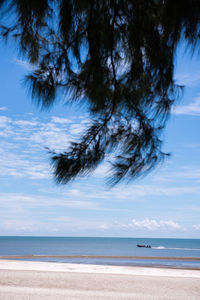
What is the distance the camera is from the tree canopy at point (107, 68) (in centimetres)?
268

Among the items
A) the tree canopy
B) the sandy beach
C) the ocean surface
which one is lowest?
the ocean surface

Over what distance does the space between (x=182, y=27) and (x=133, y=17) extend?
1.49ft

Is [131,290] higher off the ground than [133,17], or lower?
lower

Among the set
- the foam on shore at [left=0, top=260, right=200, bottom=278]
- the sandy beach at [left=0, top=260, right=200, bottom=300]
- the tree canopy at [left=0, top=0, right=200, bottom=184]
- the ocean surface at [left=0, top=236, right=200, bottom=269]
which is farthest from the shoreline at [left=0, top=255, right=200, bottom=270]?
the tree canopy at [left=0, top=0, right=200, bottom=184]

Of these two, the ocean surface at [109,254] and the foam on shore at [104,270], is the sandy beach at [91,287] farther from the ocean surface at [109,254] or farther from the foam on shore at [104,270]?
the ocean surface at [109,254]

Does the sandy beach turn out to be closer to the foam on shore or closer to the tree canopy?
the foam on shore

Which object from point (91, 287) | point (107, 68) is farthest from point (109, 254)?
point (107, 68)

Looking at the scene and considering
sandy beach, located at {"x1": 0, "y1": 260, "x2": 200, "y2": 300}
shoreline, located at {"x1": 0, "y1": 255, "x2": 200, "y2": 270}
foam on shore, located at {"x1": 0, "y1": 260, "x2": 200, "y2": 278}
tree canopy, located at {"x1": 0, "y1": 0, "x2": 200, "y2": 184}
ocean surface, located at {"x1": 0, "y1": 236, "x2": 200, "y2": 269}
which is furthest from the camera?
ocean surface, located at {"x1": 0, "y1": 236, "x2": 200, "y2": 269}

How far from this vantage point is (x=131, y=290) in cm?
752

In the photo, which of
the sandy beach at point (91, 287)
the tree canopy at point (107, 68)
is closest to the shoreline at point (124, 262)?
the sandy beach at point (91, 287)

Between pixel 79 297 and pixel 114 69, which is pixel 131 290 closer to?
pixel 79 297

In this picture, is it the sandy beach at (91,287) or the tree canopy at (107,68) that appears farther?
the sandy beach at (91,287)

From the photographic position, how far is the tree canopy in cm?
268

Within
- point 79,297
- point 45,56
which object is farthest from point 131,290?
point 45,56
